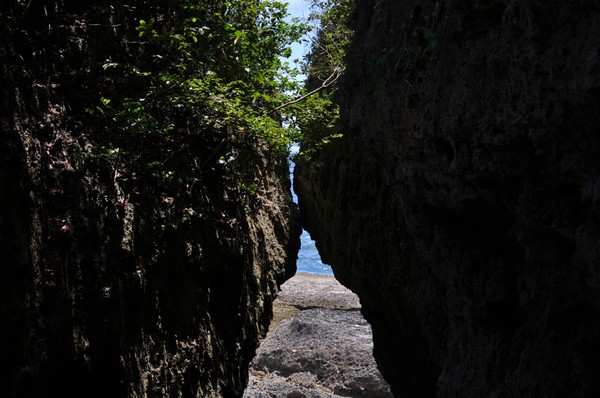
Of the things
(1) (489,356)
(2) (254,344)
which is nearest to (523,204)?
(1) (489,356)

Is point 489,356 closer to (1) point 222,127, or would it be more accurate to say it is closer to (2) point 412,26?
(2) point 412,26

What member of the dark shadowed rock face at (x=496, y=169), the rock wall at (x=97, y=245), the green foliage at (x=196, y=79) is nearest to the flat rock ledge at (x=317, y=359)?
the rock wall at (x=97, y=245)

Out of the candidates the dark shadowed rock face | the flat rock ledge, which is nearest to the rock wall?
the dark shadowed rock face

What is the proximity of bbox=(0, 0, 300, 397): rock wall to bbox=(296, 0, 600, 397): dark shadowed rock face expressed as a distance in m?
2.64

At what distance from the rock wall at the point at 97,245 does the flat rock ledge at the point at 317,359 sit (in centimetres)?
639

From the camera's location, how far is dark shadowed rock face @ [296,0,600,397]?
333cm

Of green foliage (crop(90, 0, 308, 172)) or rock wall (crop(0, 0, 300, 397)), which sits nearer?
rock wall (crop(0, 0, 300, 397))

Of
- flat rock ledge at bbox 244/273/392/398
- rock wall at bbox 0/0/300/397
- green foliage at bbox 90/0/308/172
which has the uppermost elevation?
green foliage at bbox 90/0/308/172

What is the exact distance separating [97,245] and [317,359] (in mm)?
11388

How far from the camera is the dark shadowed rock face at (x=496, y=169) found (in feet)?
10.9

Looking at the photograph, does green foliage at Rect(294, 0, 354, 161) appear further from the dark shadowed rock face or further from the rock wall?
the dark shadowed rock face

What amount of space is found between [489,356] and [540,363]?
24.8 inches

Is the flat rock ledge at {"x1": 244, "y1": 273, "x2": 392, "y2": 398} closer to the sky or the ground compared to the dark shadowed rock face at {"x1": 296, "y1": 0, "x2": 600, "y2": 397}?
closer to the ground

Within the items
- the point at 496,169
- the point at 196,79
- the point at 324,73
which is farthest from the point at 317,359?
the point at 496,169
